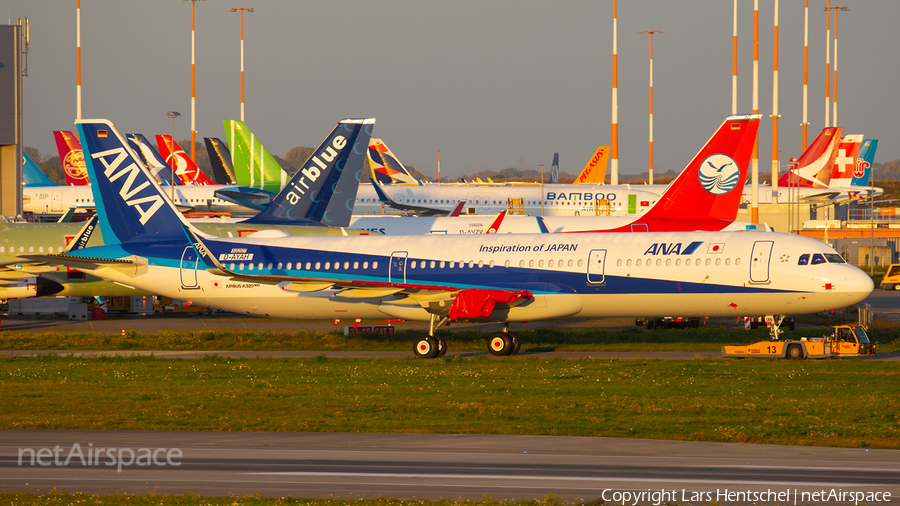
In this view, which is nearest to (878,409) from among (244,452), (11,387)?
(244,452)

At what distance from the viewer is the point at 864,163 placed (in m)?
119

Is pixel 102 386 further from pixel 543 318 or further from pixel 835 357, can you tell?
pixel 835 357

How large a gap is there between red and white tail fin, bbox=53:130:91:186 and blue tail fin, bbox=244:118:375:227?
302 feet

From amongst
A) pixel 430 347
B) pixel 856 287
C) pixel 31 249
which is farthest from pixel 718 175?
pixel 31 249

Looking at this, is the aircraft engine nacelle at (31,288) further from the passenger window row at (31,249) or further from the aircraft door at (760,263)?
the aircraft door at (760,263)

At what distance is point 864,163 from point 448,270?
10240 centimetres

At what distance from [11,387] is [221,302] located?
10999mm

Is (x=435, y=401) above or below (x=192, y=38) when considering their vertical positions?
below

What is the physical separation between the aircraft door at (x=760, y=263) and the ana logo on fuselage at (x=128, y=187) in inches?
937

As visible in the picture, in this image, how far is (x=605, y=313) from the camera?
108 feet

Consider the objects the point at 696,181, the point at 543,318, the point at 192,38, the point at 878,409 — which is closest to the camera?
the point at 878,409

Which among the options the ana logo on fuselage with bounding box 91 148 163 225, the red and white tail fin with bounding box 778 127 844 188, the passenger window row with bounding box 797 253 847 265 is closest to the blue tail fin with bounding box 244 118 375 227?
the ana logo on fuselage with bounding box 91 148 163 225

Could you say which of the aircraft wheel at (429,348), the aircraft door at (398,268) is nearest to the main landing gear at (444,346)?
the aircraft wheel at (429,348)

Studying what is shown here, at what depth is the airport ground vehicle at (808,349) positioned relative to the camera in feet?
101
